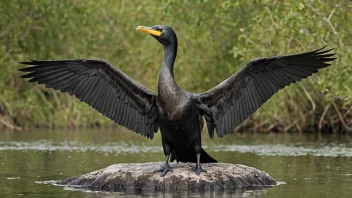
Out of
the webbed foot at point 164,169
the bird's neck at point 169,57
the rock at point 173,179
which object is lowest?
the rock at point 173,179

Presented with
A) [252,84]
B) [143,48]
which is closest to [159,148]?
[252,84]

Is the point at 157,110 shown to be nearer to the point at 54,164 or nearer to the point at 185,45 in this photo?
the point at 54,164

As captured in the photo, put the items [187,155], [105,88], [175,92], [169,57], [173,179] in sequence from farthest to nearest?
[105,88] → [187,155] → [169,57] → [173,179] → [175,92]

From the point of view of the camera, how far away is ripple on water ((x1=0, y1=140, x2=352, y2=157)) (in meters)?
24.0

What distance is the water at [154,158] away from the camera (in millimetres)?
14703

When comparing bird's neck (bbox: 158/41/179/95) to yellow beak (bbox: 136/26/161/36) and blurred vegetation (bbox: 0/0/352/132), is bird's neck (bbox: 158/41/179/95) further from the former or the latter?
blurred vegetation (bbox: 0/0/352/132)

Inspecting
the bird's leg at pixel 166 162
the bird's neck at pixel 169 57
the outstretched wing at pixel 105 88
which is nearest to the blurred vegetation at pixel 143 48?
the outstretched wing at pixel 105 88

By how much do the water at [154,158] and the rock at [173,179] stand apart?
17.3 inches

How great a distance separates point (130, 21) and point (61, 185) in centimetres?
2834

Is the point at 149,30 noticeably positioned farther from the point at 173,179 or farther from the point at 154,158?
the point at 154,158

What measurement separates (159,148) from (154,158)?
461 cm

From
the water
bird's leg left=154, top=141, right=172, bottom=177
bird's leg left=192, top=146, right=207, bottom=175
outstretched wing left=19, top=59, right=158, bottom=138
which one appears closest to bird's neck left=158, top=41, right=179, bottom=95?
outstretched wing left=19, top=59, right=158, bottom=138

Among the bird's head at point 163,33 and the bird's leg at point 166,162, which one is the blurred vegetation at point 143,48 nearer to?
the bird's head at point 163,33

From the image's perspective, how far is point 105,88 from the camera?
50.0 ft
